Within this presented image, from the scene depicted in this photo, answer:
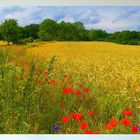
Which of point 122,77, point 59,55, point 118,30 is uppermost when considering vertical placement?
point 118,30

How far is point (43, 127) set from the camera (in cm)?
232

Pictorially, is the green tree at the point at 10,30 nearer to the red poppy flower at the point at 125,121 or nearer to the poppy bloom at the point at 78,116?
the poppy bloom at the point at 78,116

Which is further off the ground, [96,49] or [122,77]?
[96,49]

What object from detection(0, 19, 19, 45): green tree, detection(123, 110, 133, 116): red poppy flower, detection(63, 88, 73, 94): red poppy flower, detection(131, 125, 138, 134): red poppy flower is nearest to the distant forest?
detection(0, 19, 19, 45): green tree

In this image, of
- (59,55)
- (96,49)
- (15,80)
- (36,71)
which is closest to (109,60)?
(96,49)

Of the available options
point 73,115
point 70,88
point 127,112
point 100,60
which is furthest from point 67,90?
point 127,112

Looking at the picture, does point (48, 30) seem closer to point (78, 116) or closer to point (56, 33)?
point (56, 33)

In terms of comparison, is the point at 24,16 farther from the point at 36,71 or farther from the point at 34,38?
the point at 36,71

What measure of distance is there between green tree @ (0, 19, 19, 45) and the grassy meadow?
6cm

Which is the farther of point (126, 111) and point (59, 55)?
point (59, 55)

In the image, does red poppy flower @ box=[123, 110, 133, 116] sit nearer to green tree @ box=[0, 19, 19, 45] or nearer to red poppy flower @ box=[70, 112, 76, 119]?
red poppy flower @ box=[70, 112, 76, 119]

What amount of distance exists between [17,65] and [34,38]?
0.83 feet

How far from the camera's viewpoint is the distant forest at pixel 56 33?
101 inches

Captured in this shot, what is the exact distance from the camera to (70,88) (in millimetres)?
2521
